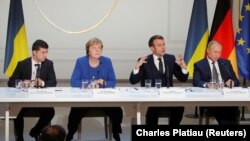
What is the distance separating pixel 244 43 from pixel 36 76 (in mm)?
2732

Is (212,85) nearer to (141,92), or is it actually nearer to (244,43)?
(141,92)

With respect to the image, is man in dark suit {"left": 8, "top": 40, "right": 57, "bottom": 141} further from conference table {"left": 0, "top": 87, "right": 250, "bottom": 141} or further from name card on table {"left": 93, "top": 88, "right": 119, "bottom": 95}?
name card on table {"left": 93, "top": 88, "right": 119, "bottom": 95}

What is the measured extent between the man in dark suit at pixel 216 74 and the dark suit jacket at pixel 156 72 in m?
0.17

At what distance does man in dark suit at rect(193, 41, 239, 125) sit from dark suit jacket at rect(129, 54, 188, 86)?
0.17m

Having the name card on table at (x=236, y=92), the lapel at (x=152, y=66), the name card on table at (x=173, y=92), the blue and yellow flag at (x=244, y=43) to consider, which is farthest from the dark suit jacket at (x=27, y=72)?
the blue and yellow flag at (x=244, y=43)

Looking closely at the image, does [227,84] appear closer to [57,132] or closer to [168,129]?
[168,129]

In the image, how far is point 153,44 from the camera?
464 cm

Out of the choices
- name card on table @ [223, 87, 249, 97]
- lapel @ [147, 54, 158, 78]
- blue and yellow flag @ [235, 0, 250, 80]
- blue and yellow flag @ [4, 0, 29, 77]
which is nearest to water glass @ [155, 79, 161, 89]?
lapel @ [147, 54, 158, 78]

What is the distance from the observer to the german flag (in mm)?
5668

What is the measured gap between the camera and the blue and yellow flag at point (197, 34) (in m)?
5.81

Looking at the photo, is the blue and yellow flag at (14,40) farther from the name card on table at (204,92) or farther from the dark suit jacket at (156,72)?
the name card on table at (204,92)

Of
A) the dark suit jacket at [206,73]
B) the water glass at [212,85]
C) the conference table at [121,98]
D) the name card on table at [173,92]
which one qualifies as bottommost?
the conference table at [121,98]

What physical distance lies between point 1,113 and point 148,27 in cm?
329

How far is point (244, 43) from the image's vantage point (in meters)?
5.70
